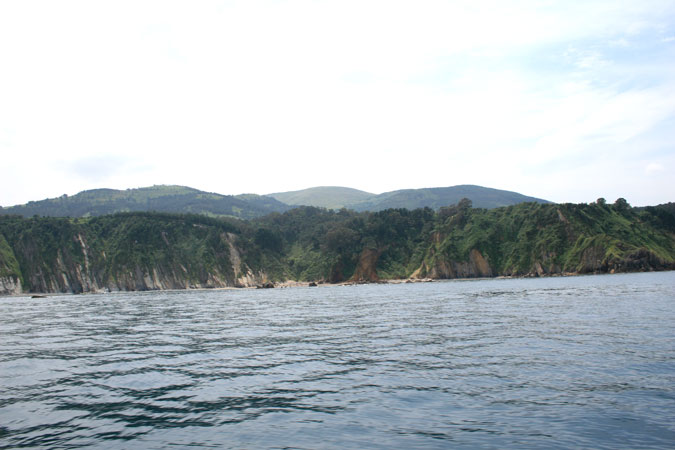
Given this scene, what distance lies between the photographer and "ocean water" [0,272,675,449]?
13680mm

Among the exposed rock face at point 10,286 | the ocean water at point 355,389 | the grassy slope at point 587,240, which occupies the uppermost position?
the grassy slope at point 587,240

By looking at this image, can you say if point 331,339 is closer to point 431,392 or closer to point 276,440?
point 431,392

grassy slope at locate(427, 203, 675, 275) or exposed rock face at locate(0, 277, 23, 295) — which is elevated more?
grassy slope at locate(427, 203, 675, 275)

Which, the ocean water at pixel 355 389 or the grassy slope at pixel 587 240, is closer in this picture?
the ocean water at pixel 355 389

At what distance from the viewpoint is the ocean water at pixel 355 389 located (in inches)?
539

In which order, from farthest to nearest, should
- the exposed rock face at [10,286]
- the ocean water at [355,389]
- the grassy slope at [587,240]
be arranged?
the exposed rock face at [10,286]
the grassy slope at [587,240]
the ocean water at [355,389]

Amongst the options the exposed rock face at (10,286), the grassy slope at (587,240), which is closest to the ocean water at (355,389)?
the grassy slope at (587,240)

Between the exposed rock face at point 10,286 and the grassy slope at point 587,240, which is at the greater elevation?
the grassy slope at point 587,240

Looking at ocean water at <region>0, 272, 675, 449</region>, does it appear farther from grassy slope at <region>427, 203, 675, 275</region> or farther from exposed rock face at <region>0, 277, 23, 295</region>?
exposed rock face at <region>0, 277, 23, 295</region>

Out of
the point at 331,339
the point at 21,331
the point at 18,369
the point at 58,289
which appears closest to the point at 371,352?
the point at 331,339

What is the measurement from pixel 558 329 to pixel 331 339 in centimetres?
1500

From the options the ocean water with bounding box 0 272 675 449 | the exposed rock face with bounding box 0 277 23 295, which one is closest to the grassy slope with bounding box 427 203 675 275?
the ocean water with bounding box 0 272 675 449

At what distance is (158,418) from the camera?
15961mm

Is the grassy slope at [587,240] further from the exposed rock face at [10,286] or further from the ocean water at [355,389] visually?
the exposed rock face at [10,286]
